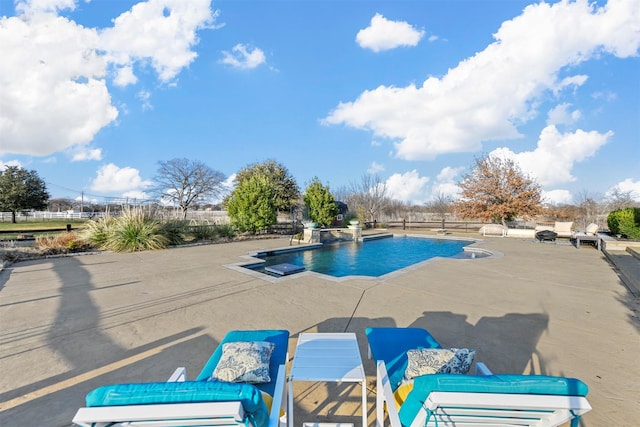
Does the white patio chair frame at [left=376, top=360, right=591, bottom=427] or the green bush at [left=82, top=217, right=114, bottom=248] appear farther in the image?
the green bush at [left=82, top=217, right=114, bottom=248]

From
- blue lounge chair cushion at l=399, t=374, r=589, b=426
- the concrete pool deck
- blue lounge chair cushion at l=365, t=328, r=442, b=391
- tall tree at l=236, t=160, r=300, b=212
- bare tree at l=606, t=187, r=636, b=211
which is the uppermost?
tall tree at l=236, t=160, r=300, b=212

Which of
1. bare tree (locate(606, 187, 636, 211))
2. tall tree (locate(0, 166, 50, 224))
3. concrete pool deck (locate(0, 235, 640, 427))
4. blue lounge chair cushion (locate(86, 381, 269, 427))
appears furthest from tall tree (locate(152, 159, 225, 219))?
bare tree (locate(606, 187, 636, 211))

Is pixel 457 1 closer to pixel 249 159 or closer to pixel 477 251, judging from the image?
pixel 477 251

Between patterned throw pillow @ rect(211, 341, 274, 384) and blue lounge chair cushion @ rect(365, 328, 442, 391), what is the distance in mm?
947

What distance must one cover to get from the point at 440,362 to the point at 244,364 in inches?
52.8

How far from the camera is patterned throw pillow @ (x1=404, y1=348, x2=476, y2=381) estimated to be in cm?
165

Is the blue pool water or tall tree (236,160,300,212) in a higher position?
tall tree (236,160,300,212)

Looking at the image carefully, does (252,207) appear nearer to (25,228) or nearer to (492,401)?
(492,401)

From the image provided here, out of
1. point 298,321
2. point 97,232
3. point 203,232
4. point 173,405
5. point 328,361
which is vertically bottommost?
point 298,321

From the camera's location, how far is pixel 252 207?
45.0 feet

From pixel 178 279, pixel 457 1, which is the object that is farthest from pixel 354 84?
pixel 178 279

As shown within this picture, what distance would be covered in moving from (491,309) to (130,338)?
16.8 ft

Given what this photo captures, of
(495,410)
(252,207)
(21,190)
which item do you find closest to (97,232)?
(252,207)

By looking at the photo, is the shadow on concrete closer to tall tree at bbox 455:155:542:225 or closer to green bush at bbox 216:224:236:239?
green bush at bbox 216:224:236:239
